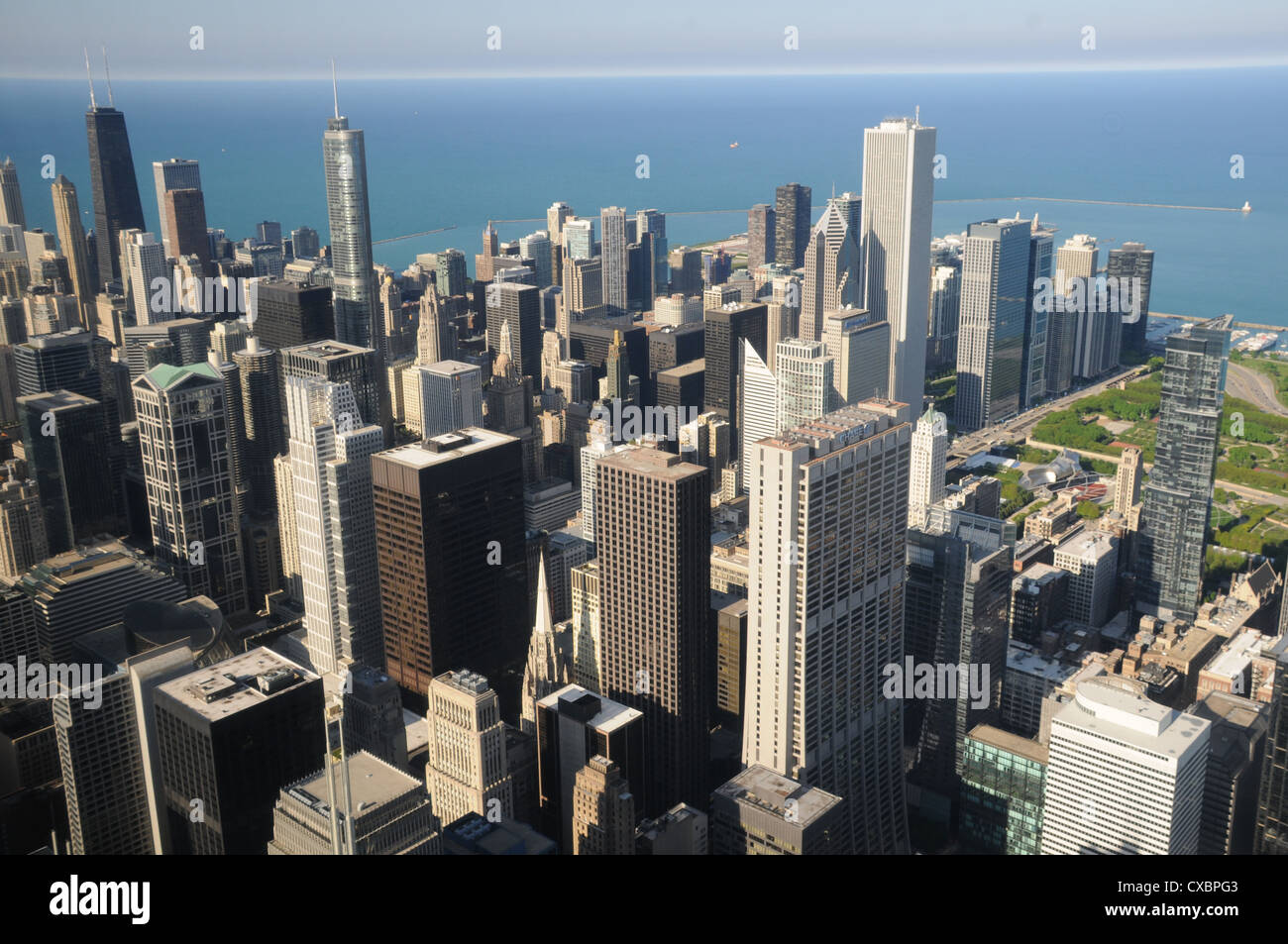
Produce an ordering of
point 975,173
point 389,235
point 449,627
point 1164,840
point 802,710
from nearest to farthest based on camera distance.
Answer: point 1164,840 → point 802,710 → point 449,627 → point 389,235 → point 975,173

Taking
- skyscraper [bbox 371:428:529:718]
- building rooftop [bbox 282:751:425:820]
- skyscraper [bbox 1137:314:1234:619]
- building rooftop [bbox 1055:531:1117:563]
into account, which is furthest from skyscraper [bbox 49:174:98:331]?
skyscraper [bbox 1137:314:1234:619]

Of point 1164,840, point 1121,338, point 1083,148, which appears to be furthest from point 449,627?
point 1083,148

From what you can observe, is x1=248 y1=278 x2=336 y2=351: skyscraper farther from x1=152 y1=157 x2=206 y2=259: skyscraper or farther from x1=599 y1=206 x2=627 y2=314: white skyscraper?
x1=599 y1=206 x2=627 y2=314: white skyscraper

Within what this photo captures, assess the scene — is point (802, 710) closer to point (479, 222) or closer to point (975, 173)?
point (479, 222)

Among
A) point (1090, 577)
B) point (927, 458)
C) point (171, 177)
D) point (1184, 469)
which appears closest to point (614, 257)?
point (171, 177)

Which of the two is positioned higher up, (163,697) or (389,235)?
(389,235)

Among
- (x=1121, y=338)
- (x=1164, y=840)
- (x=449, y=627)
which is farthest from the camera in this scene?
(x=1121, y=338)

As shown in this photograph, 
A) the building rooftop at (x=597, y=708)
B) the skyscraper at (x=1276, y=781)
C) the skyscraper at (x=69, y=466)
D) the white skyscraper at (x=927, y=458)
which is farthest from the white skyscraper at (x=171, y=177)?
the skyscraper at (x=1276, y=781)
